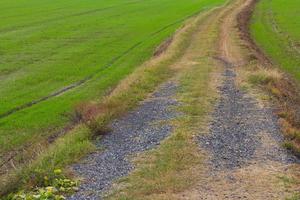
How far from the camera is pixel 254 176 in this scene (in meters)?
14.8

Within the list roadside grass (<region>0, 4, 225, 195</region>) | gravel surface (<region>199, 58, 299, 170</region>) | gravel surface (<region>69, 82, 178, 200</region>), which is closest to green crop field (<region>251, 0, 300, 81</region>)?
roadside grass (<region>0, 4, 225, 195</region>)

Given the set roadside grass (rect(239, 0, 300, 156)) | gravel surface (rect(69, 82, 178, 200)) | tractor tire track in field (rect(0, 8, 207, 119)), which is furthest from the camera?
tractor tire track in field (rect(0, 8, 207, 119))

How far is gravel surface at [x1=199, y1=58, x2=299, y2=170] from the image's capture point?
53.4 ft

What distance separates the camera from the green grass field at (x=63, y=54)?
1016 inches

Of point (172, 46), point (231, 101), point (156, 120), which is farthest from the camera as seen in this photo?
point (172, 46)

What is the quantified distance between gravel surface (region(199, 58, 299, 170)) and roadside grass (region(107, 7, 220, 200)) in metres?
0.47

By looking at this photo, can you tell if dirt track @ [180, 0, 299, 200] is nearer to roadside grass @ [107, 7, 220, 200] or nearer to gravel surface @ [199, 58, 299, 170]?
gravel surface @ [199, 58, 299, 170]

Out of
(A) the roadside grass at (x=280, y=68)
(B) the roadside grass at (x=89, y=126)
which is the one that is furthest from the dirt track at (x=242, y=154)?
(B) the roadside grass at (x=89, y=126)

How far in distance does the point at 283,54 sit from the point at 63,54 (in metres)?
16.1

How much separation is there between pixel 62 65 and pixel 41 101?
10380 mm

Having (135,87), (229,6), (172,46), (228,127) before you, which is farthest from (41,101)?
(229,6)

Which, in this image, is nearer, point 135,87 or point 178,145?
point 178,145

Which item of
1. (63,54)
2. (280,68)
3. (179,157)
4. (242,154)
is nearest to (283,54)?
(280,68)

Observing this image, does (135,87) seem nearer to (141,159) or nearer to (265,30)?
(141,159)
